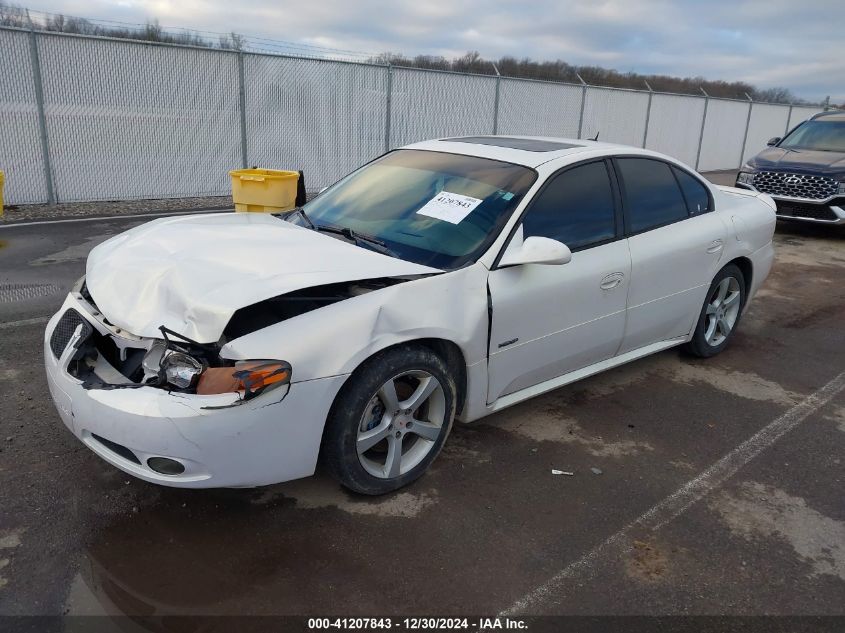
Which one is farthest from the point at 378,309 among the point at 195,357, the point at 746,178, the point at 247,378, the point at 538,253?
the point at 746,178

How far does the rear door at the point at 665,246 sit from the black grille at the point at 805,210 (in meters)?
6.46

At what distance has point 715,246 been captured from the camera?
4.73 meters

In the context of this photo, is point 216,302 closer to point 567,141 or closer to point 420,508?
point 420,508

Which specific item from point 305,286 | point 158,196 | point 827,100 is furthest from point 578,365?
point 827,100

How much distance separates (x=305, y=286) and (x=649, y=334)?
8.57 feet

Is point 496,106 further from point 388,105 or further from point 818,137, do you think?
point 818,137

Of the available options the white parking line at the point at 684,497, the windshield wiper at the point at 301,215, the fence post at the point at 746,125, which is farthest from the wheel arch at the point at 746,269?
the fence post at the point at 746,125

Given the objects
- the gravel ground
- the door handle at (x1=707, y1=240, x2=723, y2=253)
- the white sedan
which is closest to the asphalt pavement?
the white sedan

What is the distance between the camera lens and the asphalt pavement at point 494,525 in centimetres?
260

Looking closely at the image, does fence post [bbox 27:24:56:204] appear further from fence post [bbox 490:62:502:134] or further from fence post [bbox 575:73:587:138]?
fence post [bbox 575:73:587:138]

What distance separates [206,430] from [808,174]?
33.8ft

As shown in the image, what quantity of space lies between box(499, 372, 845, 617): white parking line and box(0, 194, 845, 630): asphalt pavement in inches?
0.4

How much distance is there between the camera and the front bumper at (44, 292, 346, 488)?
8.41 ft

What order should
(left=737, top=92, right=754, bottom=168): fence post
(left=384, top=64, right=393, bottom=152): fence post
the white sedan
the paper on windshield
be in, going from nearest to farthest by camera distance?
the white sedan, the paper on windshield, (left=384, top=64, right=393, bottom=152): fence post, (left=737, top=92, right=754, bottom=168): fence post
